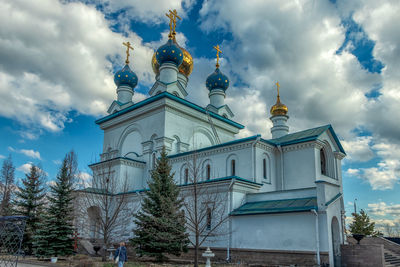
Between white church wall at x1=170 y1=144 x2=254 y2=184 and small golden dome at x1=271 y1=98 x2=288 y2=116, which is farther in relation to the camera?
small golden dome at x1=271 y1=98 x2=288 y2=116

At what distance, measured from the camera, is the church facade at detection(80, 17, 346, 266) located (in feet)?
46.1

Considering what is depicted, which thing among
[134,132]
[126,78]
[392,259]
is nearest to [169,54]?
[126,78]

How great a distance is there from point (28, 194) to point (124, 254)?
10926 millimetres

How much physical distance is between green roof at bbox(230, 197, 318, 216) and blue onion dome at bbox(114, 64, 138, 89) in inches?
668

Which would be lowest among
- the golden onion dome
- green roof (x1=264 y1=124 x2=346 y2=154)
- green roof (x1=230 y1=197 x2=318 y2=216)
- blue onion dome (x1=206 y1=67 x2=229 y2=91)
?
green roof (x1=230 y1=197 x2=318 y2=216)

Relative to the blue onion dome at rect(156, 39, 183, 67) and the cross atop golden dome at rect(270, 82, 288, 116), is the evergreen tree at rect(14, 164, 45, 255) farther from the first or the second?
the cross atop golden dome at rect(270, 82, 288, 116)

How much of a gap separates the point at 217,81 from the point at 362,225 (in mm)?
16941

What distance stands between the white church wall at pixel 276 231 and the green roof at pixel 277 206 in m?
0.23

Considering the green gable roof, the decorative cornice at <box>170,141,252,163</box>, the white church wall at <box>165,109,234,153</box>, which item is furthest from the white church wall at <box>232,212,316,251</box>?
the green gable roof

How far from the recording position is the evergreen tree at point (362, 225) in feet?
91.8

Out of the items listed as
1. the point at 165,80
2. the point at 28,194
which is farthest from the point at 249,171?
the point at 28,194

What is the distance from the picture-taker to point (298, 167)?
64.3ft

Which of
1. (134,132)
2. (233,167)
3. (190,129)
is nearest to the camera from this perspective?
(233,167)

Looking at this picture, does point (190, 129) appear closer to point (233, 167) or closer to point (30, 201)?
point (233, 167)
